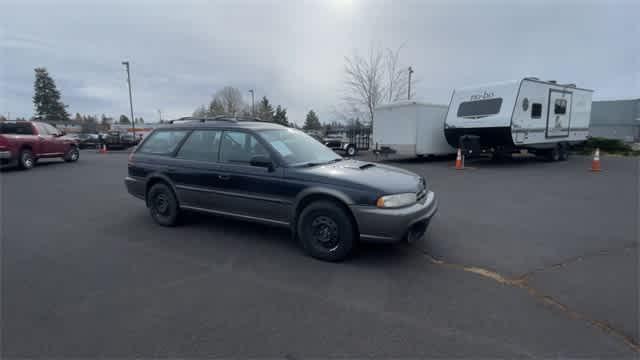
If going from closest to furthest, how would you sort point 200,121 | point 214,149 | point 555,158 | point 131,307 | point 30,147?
point 131,307 < point 214,149 < point 200,121 < point 30,147 < point 555,158

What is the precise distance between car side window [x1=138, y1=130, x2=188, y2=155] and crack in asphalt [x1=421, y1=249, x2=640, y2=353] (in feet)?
13.5

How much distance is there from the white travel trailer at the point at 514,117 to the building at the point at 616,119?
31.4 metres

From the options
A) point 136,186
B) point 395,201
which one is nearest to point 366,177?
point 395,201

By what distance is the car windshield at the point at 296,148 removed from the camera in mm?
4566

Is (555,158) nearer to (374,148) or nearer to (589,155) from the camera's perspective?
(589,155)

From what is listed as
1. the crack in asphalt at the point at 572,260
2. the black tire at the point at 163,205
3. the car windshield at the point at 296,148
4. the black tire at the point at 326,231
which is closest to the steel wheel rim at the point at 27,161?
the black tire at the point at 163,205

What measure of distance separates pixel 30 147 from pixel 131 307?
1415 centimetres

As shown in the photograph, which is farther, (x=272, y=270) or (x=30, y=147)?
(x=30, y=147)

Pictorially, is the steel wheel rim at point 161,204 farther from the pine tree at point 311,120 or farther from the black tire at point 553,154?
the pine tree at point 311,120

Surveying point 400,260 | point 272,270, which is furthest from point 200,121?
point 400,260

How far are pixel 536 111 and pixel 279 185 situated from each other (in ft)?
43.3

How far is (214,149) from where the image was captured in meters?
4.98

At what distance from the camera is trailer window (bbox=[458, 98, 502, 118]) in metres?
12.9

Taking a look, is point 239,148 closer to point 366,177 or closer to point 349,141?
point 366,177
